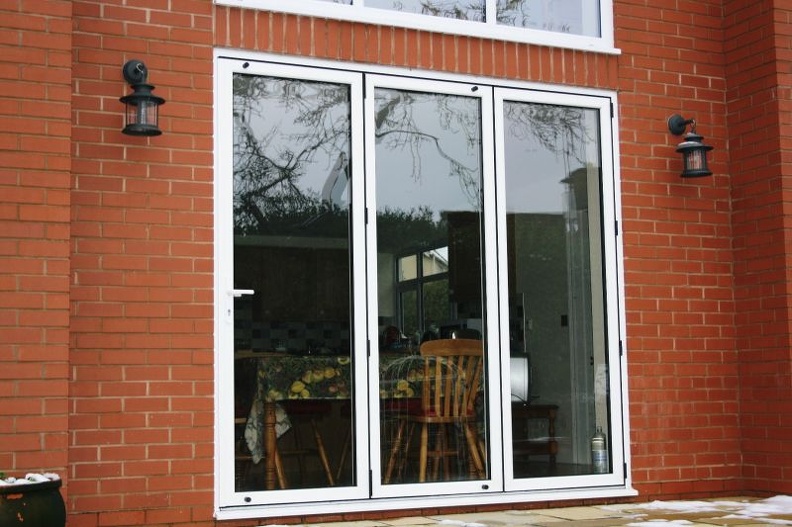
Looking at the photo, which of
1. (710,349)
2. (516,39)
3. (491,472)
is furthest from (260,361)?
(710,349)

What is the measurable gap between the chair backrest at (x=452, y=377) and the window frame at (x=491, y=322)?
0.13m

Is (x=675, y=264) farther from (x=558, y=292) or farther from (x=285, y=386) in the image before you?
(x=285, y=386)

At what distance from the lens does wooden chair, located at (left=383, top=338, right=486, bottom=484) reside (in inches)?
207

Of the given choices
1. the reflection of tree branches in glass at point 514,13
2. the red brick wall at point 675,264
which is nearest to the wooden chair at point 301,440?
the red brick wall at point 675,264

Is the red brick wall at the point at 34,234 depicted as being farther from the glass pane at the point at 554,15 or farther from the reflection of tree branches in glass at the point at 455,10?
the glass pane at the point at 554,15

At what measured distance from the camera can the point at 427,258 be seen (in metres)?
5.25

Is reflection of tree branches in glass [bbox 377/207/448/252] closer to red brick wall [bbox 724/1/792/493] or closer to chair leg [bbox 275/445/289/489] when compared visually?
chair leg [bbox 275/445/289/489]

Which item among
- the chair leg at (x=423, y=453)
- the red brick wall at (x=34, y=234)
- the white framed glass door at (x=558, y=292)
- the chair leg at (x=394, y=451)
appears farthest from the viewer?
the white framed glass door at (x=558, y=292)

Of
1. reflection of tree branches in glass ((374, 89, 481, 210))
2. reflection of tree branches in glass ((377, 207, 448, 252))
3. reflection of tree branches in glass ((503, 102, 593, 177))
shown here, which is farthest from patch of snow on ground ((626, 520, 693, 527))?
reflection of tree branches in glass ((503, 102, 593, 177))

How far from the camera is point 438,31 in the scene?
5395mm

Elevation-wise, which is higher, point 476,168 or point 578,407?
Answer: point 476,168

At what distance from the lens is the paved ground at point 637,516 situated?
4809 millimetres

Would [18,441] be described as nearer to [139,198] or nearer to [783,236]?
[139,198]

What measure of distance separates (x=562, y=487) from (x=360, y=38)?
8.51 ft
